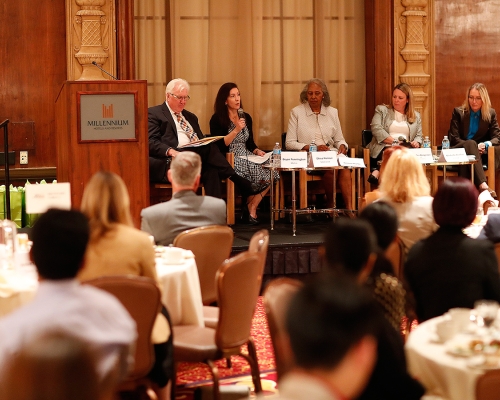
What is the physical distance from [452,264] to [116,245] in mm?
1259

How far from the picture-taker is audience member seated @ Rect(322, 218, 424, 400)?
6.96ft

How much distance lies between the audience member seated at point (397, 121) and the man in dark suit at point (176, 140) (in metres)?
1.62

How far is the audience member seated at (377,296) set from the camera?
2.12 metres

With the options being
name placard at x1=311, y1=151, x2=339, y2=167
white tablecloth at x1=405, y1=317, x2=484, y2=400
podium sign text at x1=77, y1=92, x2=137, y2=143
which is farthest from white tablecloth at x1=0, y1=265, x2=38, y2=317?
name placard at x1=311, y1=151, x2=339, y2=167

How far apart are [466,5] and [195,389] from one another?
612 cm

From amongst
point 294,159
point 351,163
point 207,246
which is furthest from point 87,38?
point 207,246

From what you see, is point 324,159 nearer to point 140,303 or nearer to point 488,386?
point 140,303

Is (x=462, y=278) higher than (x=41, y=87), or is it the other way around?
(x=41, y=87)

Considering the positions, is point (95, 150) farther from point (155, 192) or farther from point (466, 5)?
point (466, 5)

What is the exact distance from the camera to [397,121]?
7.77 metres

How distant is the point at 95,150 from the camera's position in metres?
5.48

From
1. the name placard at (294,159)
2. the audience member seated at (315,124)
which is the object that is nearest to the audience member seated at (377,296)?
the name placard at (294,159)

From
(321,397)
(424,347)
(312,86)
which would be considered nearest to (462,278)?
(424,347)

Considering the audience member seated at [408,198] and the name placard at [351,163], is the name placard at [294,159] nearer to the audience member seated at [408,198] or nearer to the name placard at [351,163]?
the name placard at [351,163]
